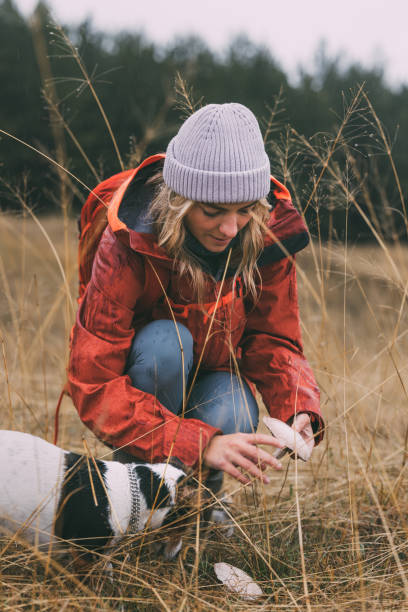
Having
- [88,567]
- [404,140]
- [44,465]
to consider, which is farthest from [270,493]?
[404,140]

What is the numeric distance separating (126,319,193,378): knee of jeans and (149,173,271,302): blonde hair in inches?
4.4

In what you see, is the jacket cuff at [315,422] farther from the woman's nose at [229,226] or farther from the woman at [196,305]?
the woman's nose at [229,226]

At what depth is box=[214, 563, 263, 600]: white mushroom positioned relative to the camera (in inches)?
45.8

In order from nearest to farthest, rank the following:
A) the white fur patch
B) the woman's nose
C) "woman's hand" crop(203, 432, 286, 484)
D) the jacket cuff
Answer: the white fur patch < "woman's hand" crop(203, 432, 286, 484) < the woman's nose < the jacket cuff

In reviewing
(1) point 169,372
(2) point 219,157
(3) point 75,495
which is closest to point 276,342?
(1) point 169,372

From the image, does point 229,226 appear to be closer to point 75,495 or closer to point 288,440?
point 288,440

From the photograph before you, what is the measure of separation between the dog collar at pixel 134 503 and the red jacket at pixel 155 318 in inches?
3.7

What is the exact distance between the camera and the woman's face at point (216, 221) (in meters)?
1.29

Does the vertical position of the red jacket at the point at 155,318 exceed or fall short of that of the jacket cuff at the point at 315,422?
it exceeds it

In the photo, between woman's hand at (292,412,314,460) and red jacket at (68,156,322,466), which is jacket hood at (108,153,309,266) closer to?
red jacket at (68,156,322,466)

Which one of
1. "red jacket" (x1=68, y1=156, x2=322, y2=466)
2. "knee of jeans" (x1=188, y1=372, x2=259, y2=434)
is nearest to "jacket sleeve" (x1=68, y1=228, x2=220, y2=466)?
"red jacket" (x1=68, y1=156, x2=322, y2=466)

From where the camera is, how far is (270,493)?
5.97ft

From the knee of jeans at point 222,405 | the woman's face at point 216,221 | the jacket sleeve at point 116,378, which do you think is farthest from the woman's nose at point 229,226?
the knee of jeans at point 222,405

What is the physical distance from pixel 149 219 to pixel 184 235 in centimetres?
10
